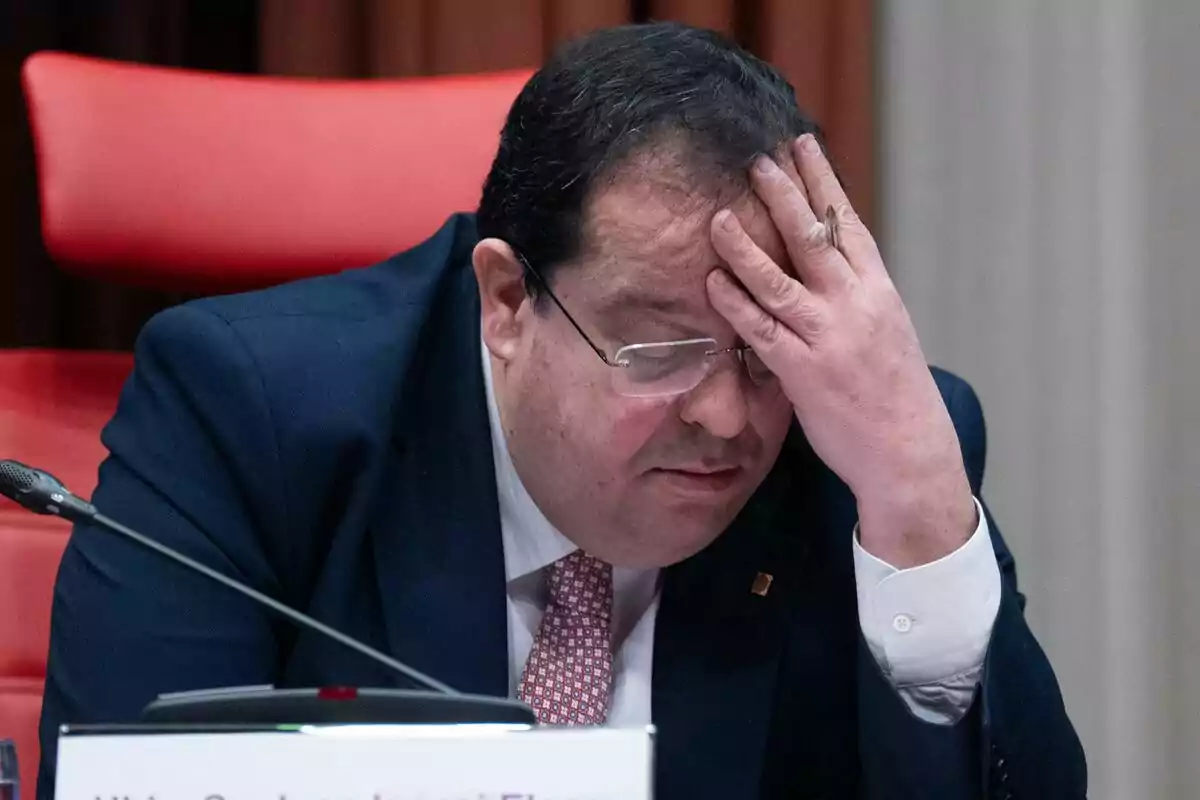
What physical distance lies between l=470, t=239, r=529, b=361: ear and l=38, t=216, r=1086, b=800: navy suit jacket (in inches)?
3.3

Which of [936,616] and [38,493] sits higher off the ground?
[38,493]

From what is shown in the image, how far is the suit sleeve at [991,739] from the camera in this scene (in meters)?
0.95

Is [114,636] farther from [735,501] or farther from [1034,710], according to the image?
[1034,710]

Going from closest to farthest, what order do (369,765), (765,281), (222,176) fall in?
(369,765)
(765,281)
(222,176)

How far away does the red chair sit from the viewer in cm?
138

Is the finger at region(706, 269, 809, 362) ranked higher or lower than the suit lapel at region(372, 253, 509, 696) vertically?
higher

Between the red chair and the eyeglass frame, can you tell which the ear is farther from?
the red chair

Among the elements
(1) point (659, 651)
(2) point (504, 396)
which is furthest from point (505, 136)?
(1) point (659, 651)

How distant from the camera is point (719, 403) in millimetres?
937

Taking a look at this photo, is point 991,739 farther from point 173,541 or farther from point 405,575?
point 173,541

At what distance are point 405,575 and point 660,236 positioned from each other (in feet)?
1.12

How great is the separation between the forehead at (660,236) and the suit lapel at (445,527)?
22 cm

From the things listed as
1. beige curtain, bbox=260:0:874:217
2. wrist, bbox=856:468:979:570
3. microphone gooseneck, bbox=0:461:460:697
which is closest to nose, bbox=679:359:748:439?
wrist, bbox=856:468:979:570

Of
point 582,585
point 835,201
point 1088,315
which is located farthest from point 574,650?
point 1088,315
